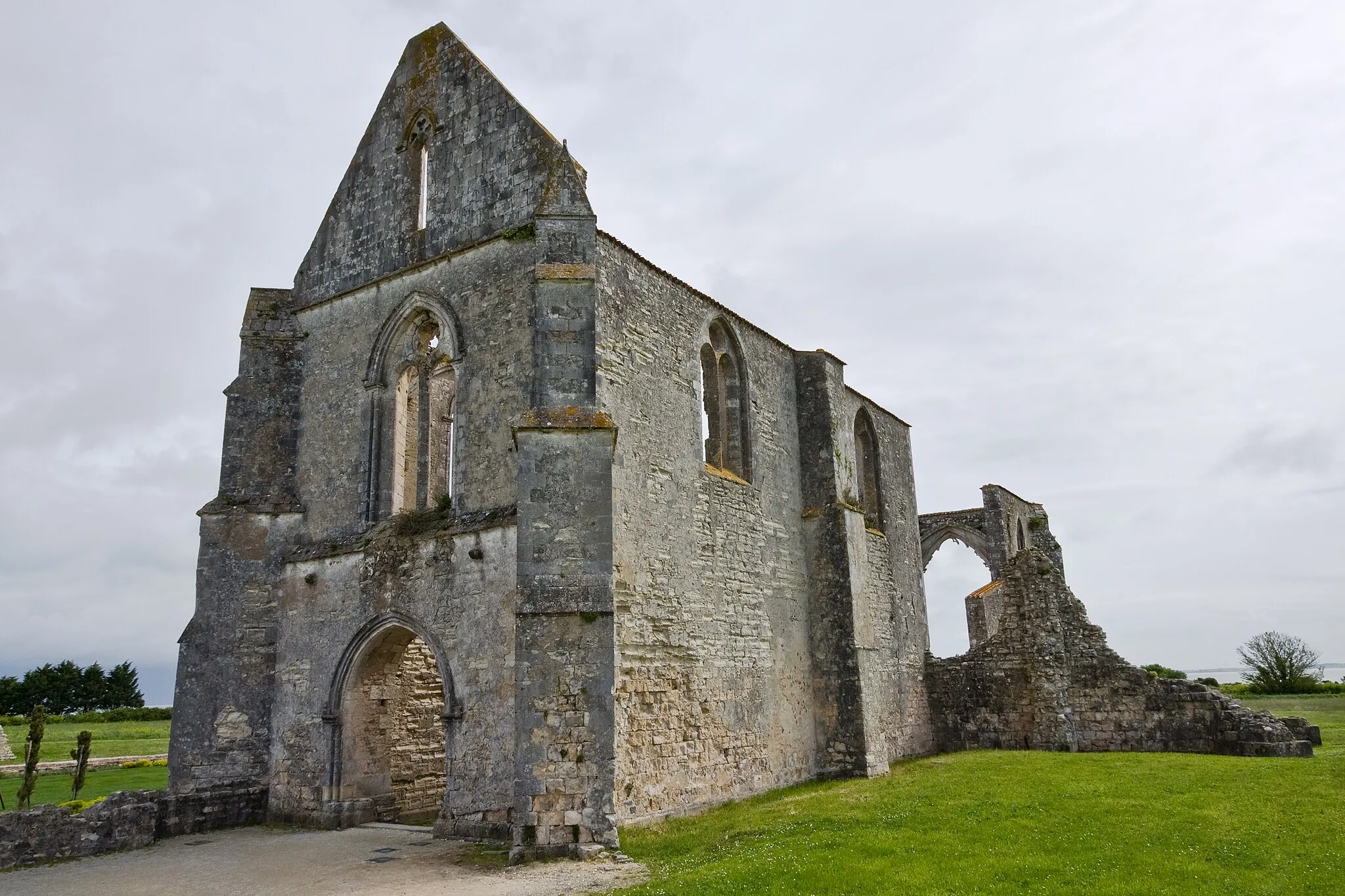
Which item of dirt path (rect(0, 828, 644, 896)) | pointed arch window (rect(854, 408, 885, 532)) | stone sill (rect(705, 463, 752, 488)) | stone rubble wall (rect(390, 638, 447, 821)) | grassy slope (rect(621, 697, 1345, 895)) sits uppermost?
pointed arch window (rect(854, 408, 885, 532))

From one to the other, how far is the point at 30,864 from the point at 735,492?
981cm

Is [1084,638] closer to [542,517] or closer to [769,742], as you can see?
[769,742]

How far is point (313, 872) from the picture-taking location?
366 inches

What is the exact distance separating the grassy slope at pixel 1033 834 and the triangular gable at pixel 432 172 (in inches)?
335

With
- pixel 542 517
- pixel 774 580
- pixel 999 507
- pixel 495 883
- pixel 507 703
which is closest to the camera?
pixel 495 883

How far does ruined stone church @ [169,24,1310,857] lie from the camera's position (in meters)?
10.2

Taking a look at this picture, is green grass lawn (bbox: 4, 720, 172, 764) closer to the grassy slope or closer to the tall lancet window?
the tall lancet window


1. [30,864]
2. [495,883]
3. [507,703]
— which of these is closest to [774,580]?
[507,703]

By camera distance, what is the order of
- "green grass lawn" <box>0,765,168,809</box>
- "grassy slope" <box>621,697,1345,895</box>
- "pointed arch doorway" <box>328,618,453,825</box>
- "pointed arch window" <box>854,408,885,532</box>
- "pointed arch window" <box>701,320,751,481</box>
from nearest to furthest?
"grassy slope" <box>621,697,1345,895</box> → "pointed arch doorway" <box>328,618,453,825</box> → "pointed arch window" <box>701,320,751,481</box> → "green grass lawn" <box>0,765,168,809</box> → "pointed arch window" <box>854,408,885,532</box>

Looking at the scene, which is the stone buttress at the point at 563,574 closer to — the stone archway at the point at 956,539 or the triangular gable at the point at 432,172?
the triangular gable at the point at 432,172

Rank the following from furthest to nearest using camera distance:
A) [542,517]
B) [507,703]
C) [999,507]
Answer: [999,507] < [507,703] < [542,517]

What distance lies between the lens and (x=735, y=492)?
14.0 m

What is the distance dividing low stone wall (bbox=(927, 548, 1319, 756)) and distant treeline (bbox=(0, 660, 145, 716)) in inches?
1699

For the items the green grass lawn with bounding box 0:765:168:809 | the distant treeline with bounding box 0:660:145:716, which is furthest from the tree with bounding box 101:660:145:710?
the green grass lawn with bounding box 0:765:168:809
